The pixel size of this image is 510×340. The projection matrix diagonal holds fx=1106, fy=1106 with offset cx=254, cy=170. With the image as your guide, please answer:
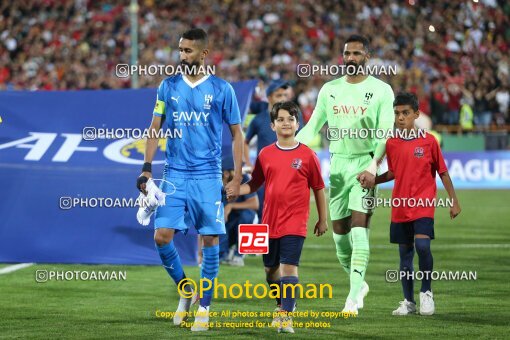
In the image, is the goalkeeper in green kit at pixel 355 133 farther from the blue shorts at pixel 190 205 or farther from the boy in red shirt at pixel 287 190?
the blue shorts at pixel 190 205

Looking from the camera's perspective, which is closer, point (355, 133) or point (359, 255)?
point (359, 255)

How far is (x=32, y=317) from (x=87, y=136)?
402 centimetres

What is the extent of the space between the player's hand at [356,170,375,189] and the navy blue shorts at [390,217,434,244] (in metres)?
0.49

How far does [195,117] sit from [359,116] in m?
1.76

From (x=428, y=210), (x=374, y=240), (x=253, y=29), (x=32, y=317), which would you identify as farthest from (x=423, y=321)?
(x=253, y=29)

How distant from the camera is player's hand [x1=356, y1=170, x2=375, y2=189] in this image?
9352 mm

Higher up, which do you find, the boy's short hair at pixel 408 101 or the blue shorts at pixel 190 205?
the boy's short hair at pixel 408 101

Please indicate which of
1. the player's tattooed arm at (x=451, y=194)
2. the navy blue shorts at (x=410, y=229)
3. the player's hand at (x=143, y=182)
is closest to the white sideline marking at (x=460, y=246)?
the navy blue shorts at (x=410, y=229)

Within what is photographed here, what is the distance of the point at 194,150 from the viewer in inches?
346

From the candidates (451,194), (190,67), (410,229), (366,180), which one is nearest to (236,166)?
(190,67)

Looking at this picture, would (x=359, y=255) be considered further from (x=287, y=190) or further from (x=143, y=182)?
(x=143, y=182)

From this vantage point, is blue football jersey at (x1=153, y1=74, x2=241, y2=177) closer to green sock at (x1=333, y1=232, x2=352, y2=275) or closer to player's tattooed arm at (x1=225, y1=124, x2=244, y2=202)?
player's tattooed arm at (x1=225, y1=124, x2=244, y2=202)

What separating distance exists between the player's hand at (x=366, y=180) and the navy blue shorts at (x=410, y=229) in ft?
1.62

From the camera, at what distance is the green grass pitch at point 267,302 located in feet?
28.0
